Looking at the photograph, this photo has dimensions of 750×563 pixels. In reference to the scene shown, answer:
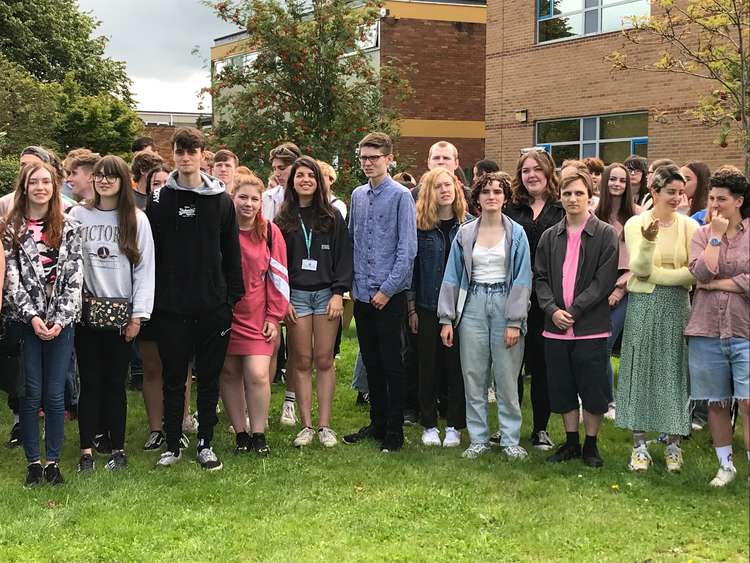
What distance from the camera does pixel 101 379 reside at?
6.00 m

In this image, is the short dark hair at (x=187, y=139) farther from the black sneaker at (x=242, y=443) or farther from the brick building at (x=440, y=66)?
the brick building at (x=440, y=66)

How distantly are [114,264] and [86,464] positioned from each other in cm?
146

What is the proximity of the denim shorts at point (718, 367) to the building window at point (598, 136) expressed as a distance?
549 inches

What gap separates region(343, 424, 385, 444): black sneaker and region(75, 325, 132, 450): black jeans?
5.83 ft

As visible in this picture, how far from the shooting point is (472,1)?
98.5 ft

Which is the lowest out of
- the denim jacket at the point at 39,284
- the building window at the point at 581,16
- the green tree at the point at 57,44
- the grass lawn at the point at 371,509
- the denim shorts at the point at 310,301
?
the grass lawn at the point at 371,509

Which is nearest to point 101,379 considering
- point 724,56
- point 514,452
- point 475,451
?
point 475,451

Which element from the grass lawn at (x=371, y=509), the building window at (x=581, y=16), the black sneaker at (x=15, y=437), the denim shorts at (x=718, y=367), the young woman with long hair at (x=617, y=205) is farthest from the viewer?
the building window at (x=581, y=16)

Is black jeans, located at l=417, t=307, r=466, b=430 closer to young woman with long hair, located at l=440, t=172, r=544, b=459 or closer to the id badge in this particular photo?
young woman with long hair, located at l=440, t=172, r=544, b=459

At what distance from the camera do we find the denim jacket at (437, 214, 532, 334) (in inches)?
241

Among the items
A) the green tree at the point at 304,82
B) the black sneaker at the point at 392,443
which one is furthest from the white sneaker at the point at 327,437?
the green tree at the point at 304,82

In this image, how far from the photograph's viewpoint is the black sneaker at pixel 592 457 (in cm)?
592

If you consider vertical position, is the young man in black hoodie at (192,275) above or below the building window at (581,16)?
below

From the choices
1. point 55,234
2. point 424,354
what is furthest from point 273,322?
point 55,234
